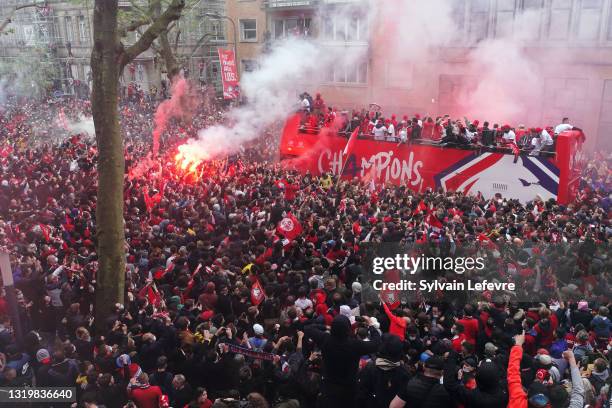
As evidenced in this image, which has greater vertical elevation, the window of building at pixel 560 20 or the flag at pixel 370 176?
the window of building at pixel 560 20

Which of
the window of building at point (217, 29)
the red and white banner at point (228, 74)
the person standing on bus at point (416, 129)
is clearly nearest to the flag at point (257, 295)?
the person standing on bus at point (416, 129)

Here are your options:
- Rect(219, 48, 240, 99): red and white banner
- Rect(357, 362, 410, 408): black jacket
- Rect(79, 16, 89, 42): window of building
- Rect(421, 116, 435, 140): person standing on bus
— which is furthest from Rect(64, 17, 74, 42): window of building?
Rect(357, 362, 410, 408): black jacket

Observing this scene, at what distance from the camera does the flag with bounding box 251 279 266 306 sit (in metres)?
6.86

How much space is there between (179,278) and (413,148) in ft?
32.1

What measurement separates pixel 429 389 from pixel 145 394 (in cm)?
260

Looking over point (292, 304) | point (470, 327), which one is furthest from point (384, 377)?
point (292, 304)

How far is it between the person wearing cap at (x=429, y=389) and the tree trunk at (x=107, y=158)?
5164 millimetres

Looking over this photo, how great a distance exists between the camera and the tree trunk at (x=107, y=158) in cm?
715

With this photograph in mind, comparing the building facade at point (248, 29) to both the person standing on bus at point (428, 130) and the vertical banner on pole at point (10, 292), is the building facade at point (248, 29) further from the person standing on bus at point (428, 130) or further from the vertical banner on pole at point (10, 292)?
the vertical banner on pole at point (10, 292)

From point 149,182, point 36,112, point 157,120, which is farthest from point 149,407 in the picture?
point 36,112

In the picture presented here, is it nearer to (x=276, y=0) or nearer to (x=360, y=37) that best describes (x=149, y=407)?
(x=360, y=37)

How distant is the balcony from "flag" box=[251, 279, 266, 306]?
82.4ft

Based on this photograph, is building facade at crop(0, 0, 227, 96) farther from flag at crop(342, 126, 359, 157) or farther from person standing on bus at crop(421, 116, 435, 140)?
person standing on bus at crop(421, 116, 435, 140)

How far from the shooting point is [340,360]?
469 centimetres
